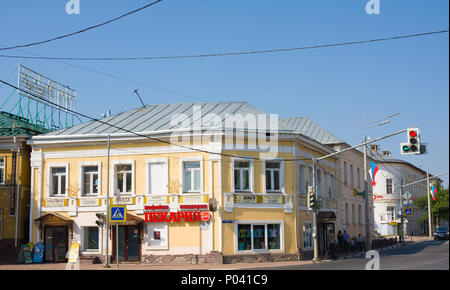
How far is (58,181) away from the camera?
31.2 metres

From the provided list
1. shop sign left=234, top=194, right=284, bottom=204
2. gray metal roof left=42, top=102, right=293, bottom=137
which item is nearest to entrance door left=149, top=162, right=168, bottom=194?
gray metal roof left=42, top=102, right=293, bottom=137

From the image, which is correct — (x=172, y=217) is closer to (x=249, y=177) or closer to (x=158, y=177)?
(x=158, y=177)

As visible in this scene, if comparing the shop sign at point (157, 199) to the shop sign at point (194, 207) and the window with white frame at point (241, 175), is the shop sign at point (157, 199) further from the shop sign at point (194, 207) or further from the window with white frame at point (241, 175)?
the window with white frame at point (241, 175)

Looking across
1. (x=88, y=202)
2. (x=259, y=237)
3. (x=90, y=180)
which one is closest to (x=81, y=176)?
(x=90, y=180)

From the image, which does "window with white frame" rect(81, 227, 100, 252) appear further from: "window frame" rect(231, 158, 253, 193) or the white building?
the white building

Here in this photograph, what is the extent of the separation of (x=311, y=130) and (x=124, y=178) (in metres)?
17.7

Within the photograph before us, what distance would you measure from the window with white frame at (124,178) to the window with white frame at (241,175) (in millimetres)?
5976

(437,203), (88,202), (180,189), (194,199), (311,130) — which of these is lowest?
(437,203)

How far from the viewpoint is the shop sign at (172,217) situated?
28.4m

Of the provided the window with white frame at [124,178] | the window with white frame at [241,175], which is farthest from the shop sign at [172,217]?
the window with white frame at [241,175]

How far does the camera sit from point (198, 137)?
29.1 meters

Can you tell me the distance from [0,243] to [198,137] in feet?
44.3

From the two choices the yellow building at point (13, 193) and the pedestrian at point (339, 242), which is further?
the pedestrian at point (339, 242)
